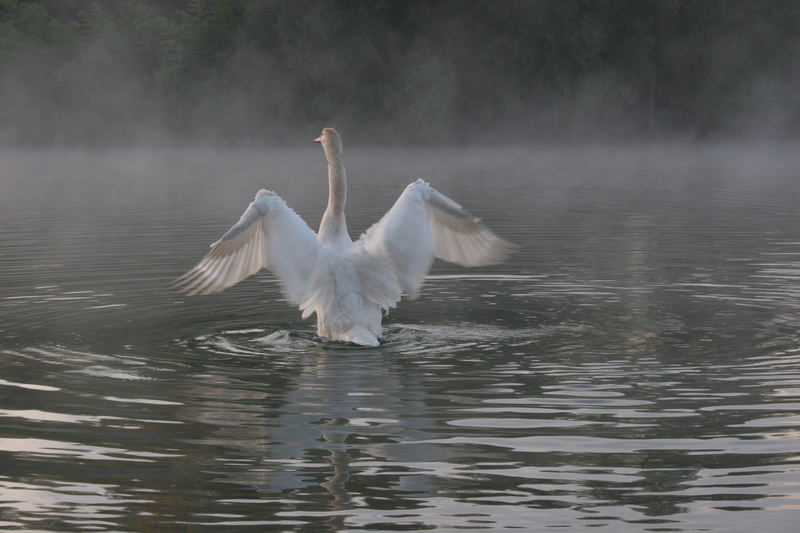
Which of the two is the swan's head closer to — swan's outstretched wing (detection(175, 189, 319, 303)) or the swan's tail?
swan's outstretched wing (detection(175, 189, 319, 303))

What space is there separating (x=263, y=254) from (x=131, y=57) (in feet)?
204

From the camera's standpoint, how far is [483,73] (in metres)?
63.3

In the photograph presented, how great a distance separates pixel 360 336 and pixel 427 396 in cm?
199

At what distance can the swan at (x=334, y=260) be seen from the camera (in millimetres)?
10562

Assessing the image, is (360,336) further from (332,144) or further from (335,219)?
(332,144)

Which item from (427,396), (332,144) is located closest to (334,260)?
(332,144)

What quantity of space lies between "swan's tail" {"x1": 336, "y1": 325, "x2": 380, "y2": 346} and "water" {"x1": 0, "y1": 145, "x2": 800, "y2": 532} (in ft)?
0.61

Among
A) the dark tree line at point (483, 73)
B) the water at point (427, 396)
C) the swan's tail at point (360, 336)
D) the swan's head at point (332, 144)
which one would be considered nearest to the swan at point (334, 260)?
the swan's tail at point (360, 336)

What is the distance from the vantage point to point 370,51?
62.7 meters

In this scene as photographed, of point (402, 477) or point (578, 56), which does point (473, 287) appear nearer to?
point (402, 477)

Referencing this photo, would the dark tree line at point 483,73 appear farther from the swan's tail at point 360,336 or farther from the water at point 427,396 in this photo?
the swan's tail at point 360,336

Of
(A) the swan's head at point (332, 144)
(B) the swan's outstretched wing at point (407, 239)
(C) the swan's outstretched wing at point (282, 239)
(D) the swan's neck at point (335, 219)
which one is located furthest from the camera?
(A) the swan's head at point (332, 144)

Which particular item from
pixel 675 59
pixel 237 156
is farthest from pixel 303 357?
pixel 675 59

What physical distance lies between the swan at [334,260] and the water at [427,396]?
343 mm
